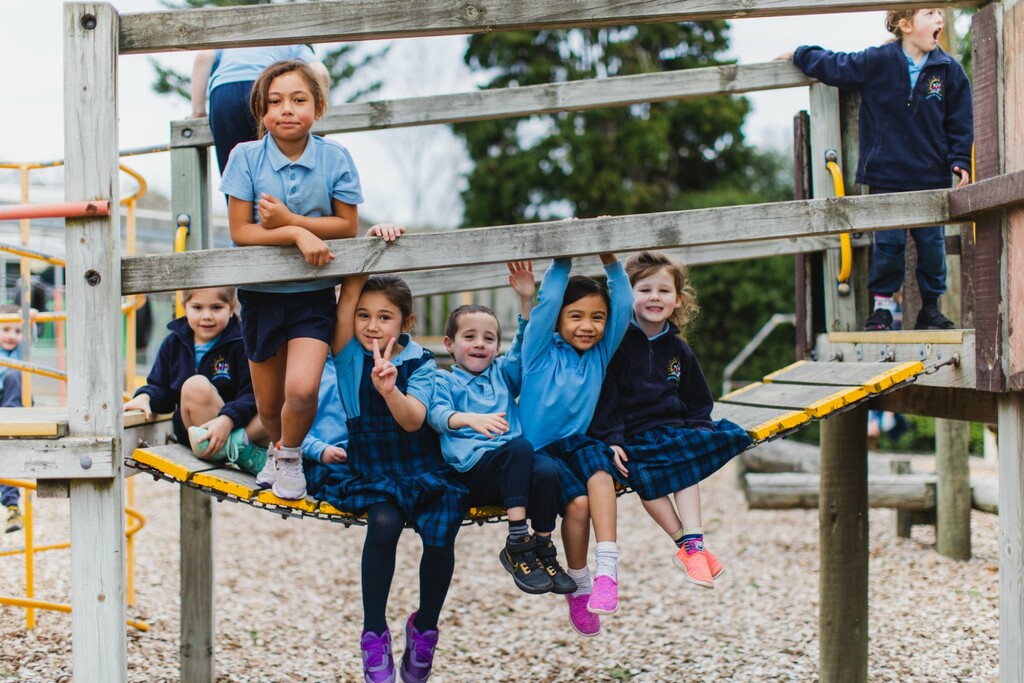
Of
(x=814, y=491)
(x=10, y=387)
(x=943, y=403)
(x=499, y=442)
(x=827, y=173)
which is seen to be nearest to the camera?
(x=499, y=442)

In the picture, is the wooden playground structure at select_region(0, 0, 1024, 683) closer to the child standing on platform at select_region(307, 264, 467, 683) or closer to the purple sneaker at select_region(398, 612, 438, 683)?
the child standing on platform at select_region(307, 264, 467, 683)

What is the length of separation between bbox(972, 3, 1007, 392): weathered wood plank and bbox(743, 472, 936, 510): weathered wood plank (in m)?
4.06

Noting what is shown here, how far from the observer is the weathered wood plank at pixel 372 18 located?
2.71 m

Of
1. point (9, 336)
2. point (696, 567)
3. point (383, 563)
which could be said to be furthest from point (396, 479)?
point (9, 336)

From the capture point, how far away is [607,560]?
3.03 m

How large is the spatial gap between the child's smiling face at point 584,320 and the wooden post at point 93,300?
1319mm

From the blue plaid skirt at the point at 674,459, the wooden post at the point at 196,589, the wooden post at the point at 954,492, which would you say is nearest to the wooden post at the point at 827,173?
the blue plaid skirt at the point at 674,459

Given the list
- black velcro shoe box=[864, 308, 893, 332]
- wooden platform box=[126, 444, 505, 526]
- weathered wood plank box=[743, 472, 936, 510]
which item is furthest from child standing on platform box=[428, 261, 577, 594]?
weathered wood plank box=[743, 472, 936, 510]

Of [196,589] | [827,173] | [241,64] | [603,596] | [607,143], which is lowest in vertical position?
[196,589]

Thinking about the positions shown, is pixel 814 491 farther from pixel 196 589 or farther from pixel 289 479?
pixel 289 479

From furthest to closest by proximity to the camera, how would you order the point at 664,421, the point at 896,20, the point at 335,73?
the point at 335,73
the point at 896,20
the point at 664,421

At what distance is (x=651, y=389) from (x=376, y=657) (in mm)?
1226

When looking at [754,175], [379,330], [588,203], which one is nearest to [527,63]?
[588,203]

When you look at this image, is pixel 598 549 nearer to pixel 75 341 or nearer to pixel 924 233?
pixel 75 341
